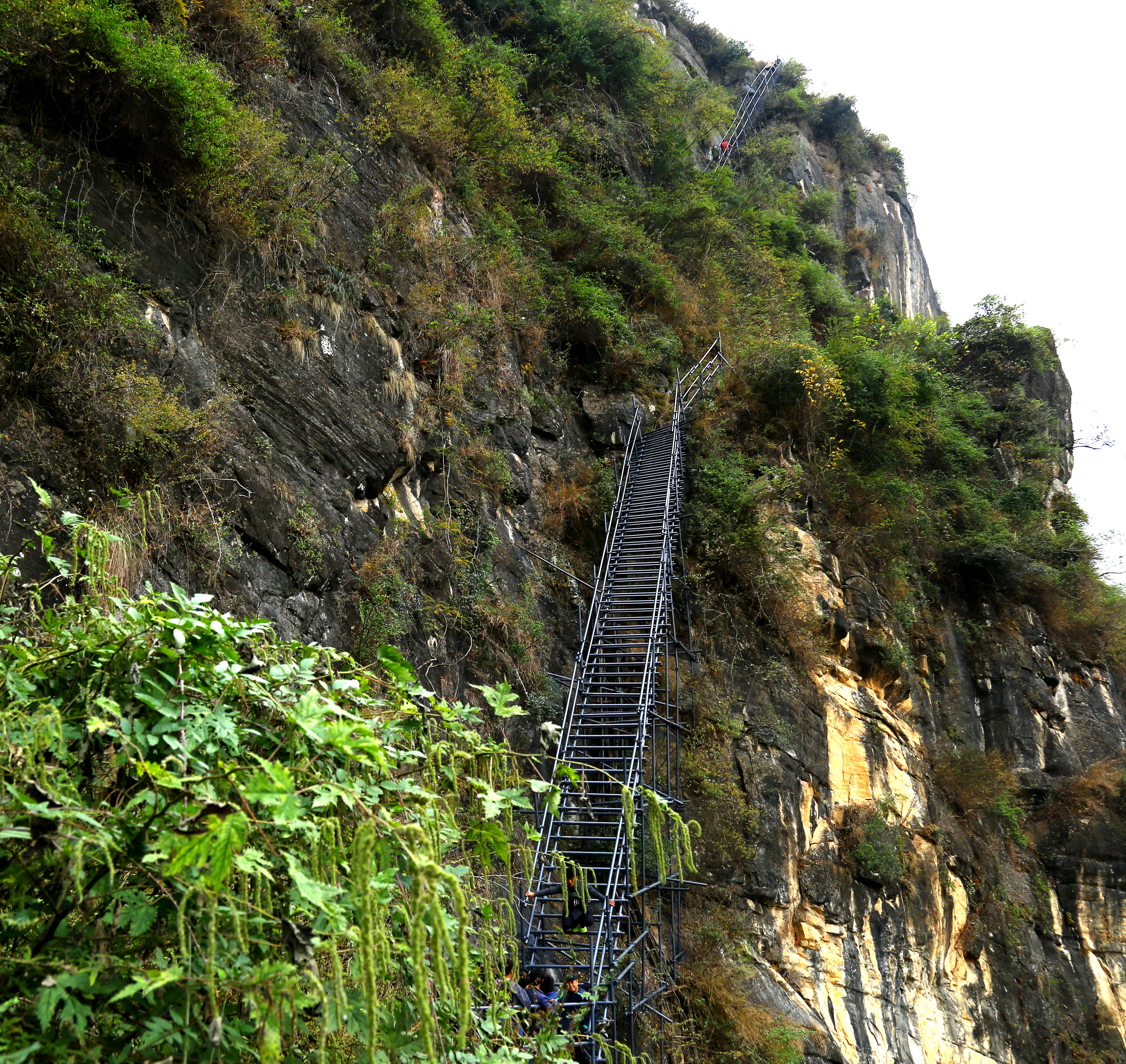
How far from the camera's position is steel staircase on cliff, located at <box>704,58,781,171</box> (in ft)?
72.2

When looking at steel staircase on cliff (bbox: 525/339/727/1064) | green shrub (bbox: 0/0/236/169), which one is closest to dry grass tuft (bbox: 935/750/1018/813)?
steel staircase on cliff (bbox: 525/339/727/1064)

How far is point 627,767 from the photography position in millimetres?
7824

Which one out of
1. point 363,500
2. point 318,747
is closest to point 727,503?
point 363,500

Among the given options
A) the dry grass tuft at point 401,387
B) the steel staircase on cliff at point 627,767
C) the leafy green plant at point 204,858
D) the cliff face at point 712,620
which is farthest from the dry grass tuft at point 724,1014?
the dry grass tuft at point 401,387

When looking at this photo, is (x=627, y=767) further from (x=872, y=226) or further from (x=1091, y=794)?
(x=872, y=226)

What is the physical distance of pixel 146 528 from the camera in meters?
5.06

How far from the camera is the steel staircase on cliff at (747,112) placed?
2202cm

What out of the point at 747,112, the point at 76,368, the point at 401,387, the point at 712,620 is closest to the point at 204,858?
the point at 76,368

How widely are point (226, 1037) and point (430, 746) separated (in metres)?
1.04

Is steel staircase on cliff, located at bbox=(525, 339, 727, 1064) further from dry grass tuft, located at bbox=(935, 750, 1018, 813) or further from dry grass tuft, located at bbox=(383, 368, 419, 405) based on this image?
dry grass tuft, located at bbox=(935, 750, 1018, 813)

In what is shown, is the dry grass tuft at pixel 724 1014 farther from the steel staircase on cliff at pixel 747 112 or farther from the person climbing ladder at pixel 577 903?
the steel staircase on cliff at pixel 747 112

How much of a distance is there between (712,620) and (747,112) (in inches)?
844

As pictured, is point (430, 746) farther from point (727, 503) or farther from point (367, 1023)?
point (727, 503)

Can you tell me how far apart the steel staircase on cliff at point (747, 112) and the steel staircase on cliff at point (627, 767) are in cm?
1372
